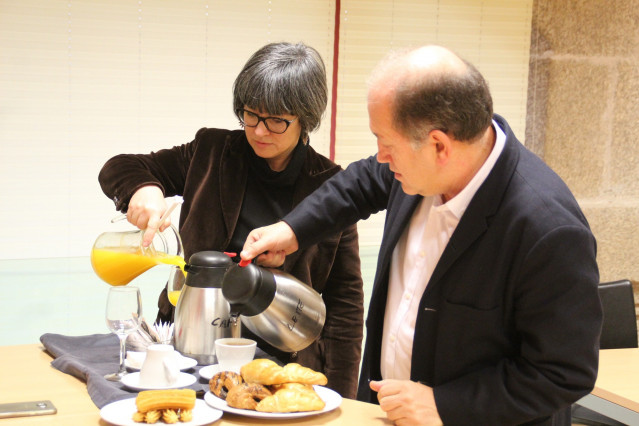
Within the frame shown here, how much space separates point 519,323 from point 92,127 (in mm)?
2208

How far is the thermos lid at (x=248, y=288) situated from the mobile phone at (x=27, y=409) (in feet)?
1.29

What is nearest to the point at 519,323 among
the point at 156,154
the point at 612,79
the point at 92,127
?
the point at 156,154

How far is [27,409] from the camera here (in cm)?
142

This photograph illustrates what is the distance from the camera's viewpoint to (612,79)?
370 cm

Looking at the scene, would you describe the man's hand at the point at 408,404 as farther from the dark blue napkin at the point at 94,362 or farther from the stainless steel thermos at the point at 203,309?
the stainless steel thermos at the point at 203,309

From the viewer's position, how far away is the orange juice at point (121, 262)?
1.69m

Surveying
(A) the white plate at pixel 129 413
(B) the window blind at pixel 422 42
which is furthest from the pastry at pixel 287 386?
(B) the window blind at pixel 422 42

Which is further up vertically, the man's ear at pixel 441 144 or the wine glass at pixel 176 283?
the man's ear at pixel 441 144

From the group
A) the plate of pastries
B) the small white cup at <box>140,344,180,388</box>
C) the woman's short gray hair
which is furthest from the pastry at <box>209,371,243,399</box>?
the woman's short gray hair

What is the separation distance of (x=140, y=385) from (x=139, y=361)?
14cm

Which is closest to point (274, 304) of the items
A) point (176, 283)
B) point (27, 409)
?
point (176, 283)

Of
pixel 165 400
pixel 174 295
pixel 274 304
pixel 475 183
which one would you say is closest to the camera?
pixel 165 400

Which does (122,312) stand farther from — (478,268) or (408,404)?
(478,268)

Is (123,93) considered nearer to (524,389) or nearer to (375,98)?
(375,98)
